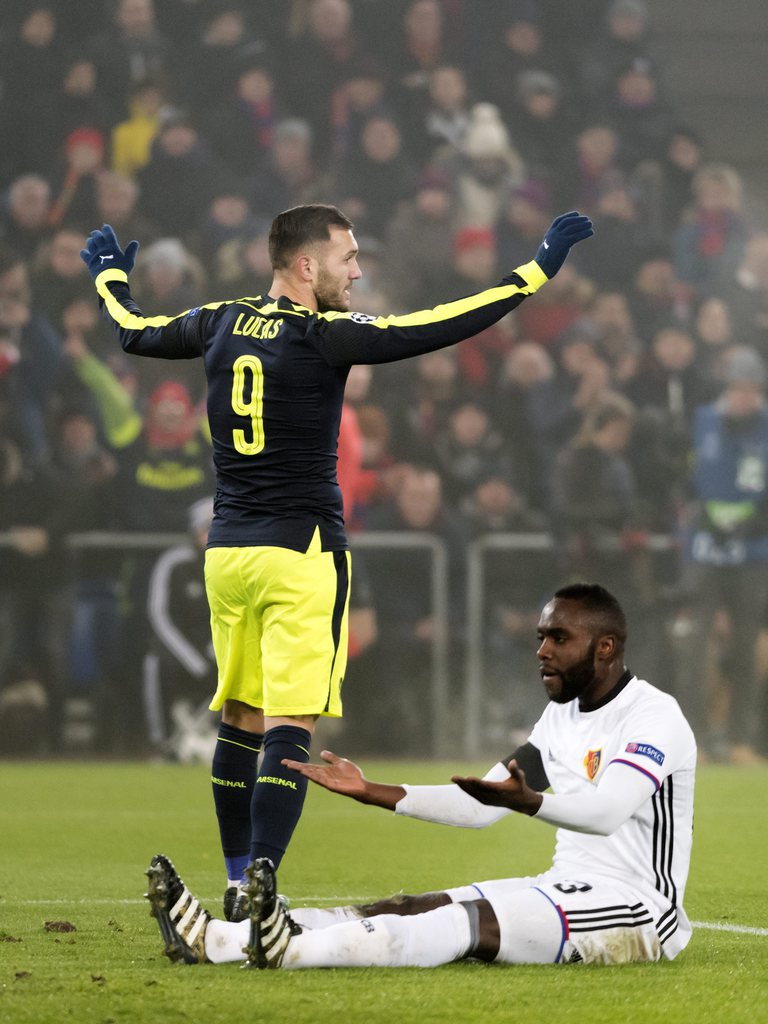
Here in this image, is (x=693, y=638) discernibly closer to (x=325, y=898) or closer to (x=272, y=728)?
(x=325, y=898)

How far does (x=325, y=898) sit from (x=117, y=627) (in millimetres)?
6690

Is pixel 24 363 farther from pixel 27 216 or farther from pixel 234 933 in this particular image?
pixel 234 933

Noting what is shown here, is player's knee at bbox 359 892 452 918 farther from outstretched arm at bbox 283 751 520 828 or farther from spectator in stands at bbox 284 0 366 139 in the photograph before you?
spectator in stands at bbox 284 0 366 139

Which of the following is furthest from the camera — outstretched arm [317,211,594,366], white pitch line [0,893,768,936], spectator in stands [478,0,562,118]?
spectator in stands [478,0,562,118]

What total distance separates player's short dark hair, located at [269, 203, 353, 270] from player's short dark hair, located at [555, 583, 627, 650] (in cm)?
128

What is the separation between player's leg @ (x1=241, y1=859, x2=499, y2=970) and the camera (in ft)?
11.6

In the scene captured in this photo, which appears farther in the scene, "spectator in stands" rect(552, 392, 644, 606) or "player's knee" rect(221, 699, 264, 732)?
"spectator in stands" rect(552, 392, 644, 606)

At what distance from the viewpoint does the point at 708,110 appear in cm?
1353

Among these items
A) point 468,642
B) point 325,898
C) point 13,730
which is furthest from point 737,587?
point 325,898

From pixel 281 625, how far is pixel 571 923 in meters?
1.06

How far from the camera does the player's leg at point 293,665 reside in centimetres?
407

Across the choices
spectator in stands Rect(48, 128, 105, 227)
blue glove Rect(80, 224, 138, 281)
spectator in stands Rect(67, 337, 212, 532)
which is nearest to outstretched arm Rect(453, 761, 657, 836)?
blue glove Rect(80, 224, 138, 281)

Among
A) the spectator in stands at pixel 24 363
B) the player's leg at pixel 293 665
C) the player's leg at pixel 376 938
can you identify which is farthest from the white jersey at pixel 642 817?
the spectator in stands at pixel 24 363

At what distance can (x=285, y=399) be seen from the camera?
14.3 ft
